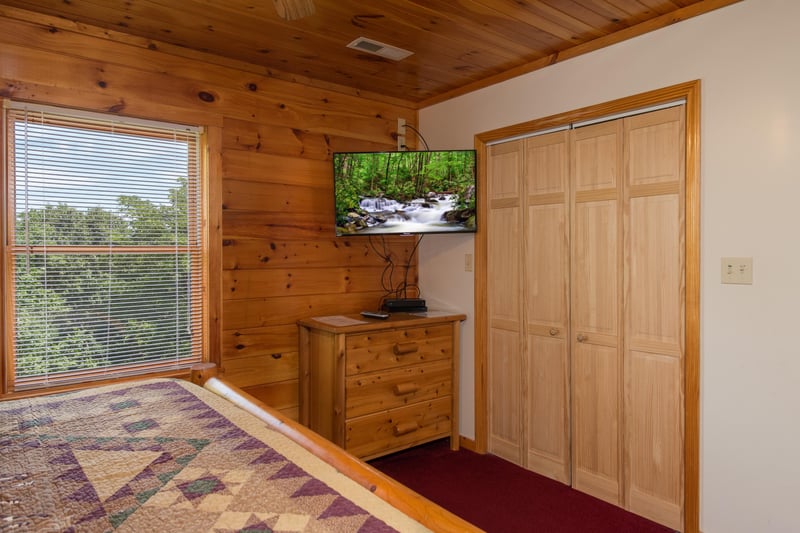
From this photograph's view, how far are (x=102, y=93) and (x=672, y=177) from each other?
275cm

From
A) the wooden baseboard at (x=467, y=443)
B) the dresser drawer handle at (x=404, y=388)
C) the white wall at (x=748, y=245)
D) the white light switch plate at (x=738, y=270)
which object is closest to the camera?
the white wall at (x=748, y=245)

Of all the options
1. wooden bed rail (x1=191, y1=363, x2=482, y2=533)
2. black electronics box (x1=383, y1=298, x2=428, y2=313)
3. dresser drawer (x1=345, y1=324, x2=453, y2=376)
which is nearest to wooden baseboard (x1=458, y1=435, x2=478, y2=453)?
dresser drawer (x1=345, y1=324, x2=453, y2=376)

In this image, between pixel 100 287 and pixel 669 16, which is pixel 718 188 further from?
pixel 100 287

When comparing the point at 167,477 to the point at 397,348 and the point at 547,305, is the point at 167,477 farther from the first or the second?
the point at 547,305

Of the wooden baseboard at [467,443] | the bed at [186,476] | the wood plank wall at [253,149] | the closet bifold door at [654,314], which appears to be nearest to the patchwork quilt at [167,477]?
the bed at [186,476]

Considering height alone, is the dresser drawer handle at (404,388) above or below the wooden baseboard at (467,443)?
above

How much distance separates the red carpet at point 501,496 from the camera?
2496mm

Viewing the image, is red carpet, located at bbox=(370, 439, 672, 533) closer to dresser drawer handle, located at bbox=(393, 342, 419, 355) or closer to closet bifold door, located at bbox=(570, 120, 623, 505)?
closet bifold door, located at bbox=(570, 120, 623, 505)

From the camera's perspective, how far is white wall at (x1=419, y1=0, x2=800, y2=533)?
207 centimetres

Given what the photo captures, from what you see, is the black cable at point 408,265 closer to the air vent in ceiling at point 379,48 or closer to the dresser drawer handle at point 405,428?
the dresser drawer handle at point 405,428

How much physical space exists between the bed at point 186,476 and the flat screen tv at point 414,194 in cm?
172

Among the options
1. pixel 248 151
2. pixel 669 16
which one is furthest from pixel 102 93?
pixel 669 16

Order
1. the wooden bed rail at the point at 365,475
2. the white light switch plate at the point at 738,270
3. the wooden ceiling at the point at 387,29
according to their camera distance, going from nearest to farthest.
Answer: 1. the wooden bed rail at the point at 365,475
2. the white light switch plate at the point at 738,270
3. the wooden ceiling at the point at 387,29

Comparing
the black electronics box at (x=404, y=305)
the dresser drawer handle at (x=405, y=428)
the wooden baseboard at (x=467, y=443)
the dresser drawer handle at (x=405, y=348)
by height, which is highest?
the black electronics box at (x=404, y=305)
